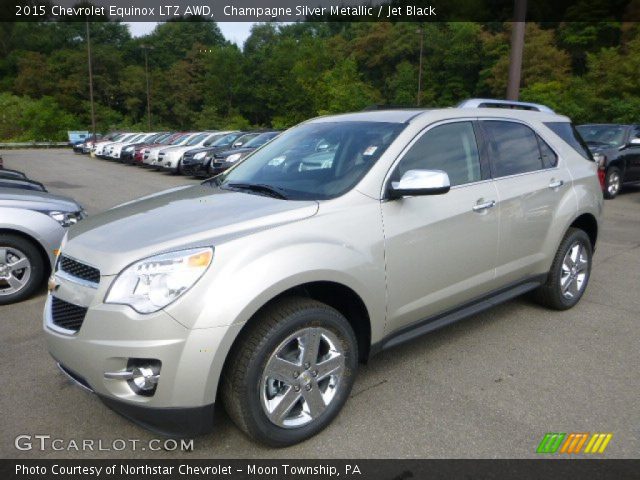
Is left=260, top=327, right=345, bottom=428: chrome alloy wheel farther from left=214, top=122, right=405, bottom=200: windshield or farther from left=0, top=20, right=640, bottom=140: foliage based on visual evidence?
left=0, top=20, right=640, bottom=140: foliage

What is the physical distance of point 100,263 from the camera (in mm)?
2525

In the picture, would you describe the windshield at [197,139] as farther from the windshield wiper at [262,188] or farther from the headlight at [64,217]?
the windshield wiper at [262,188]

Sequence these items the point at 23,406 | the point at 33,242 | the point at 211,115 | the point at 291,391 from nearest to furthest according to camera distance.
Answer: the point at 291,391
the point at 23,406
the point at 33,242
the point at 211,115

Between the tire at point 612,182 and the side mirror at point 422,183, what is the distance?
1041 centimetres

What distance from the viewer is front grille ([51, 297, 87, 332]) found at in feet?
8.38

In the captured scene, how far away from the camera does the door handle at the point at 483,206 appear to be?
357 cm

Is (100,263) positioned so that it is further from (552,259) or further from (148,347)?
(552,259)

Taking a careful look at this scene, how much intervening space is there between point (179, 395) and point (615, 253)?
255 inches

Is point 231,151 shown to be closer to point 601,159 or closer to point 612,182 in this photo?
point 601,159

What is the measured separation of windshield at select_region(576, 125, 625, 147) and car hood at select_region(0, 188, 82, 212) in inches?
460

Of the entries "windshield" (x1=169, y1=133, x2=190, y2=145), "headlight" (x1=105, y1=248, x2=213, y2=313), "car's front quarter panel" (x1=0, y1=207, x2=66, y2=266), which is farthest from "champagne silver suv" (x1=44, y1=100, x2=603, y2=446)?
"windshield" (x1=169, y1=133, x2=190, y2=145)

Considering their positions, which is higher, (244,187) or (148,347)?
(244,187)

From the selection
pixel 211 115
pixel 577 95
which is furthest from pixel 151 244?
pixel 211 115

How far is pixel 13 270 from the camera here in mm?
5031
